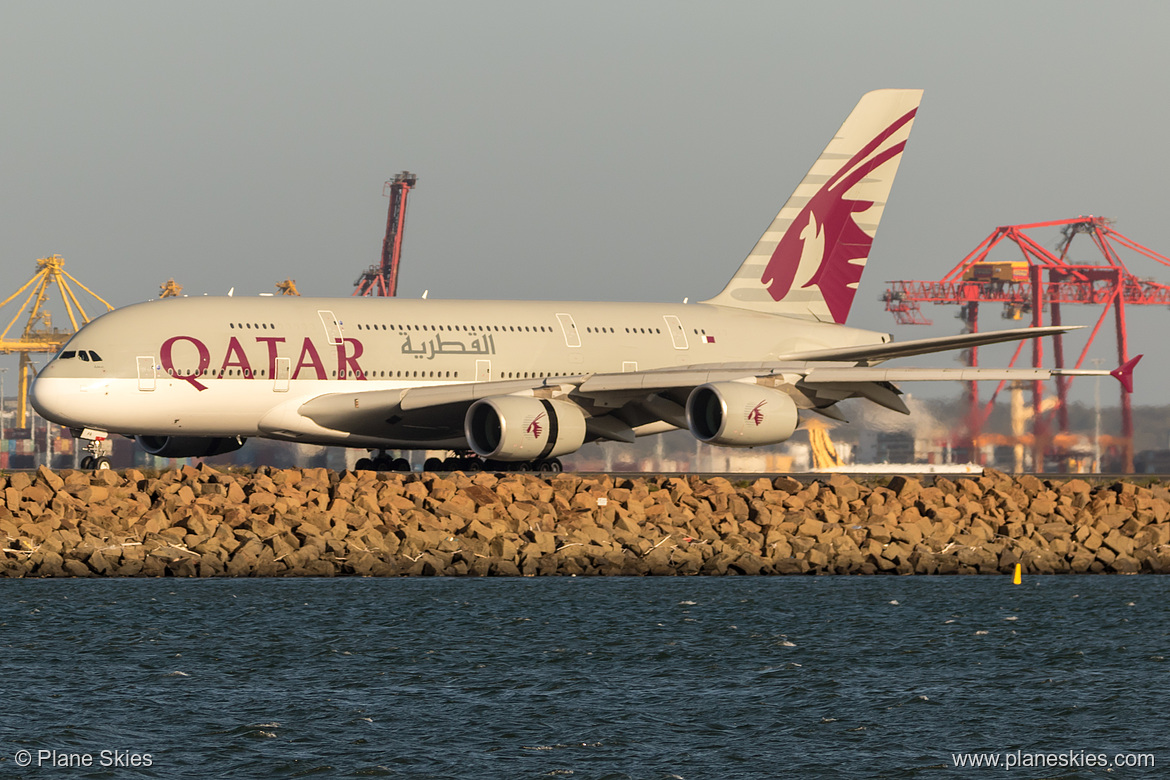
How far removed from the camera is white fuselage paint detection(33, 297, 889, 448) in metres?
32.7

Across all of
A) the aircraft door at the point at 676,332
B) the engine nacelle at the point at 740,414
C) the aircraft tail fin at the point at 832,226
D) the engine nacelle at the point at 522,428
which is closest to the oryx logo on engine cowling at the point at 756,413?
the engine nacelle at the point at 740,414

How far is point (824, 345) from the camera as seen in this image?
1592 inches

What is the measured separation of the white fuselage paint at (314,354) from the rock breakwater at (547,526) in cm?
134

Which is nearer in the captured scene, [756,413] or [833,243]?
[756,413]

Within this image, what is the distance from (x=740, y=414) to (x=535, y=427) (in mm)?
3951

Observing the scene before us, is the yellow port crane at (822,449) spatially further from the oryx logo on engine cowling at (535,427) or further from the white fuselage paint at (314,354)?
the oryx logo on engine cowling at (535,427)

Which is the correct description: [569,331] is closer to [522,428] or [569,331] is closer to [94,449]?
[522,428]

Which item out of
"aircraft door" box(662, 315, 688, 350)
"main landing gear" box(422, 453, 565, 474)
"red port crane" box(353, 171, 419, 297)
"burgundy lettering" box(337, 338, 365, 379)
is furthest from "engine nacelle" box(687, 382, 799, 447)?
"red port crane" box(353, 171, 419, 297)

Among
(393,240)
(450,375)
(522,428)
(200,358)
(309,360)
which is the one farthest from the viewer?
(393,240)

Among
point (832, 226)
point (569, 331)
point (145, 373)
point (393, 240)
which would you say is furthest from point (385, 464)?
point (393, 240)

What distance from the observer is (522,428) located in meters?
33.2

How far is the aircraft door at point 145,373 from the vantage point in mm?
32625

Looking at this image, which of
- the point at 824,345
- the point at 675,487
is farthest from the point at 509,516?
the point at 824,345

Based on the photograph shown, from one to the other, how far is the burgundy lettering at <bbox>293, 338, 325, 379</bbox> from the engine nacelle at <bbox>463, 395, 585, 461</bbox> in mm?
3016
